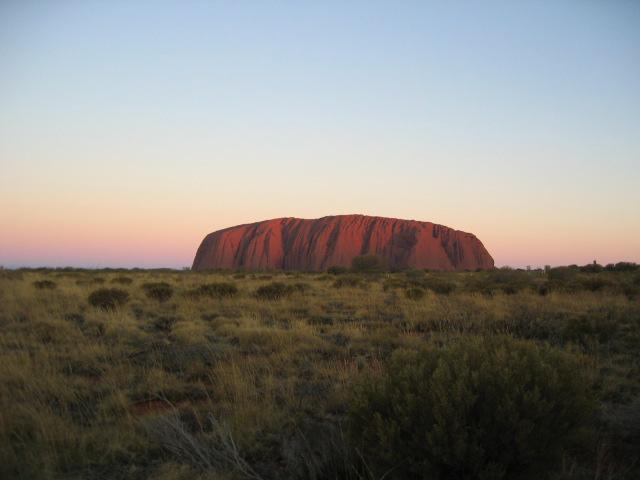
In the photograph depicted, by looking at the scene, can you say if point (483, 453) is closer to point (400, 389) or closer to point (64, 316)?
point (400, 389)

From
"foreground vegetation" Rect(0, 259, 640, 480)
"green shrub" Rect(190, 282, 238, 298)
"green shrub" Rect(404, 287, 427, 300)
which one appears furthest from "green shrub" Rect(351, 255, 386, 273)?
"foreground vegetation" Rect(0, 259, 640, 480)

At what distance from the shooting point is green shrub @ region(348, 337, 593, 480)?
268 cm

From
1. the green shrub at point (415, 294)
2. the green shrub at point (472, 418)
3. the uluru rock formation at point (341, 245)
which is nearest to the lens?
the green shrub at point (472, 418)

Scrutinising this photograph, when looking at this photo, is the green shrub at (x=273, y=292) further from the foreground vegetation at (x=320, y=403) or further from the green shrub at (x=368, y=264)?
the green shrub at (x=368, y=264)

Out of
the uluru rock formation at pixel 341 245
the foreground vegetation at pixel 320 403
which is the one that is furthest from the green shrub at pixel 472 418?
the uluru rock formation at pixel 341 245

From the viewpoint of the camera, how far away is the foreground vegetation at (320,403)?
2.77m

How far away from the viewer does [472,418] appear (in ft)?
9.14

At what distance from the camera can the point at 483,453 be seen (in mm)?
2654

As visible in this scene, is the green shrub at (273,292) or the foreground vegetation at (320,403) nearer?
the foreground vegetation at (320,403)

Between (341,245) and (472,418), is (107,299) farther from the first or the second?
(341,245)

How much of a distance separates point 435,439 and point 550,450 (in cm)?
71

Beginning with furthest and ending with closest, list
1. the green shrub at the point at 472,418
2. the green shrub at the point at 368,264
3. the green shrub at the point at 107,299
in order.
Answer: the green shrub at the point at 368,264
the green shrub at the point at 107,299
the green shrub at the point at 472,418

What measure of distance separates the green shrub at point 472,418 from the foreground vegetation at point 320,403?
1 centimetres

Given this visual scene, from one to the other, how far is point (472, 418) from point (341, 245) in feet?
217
